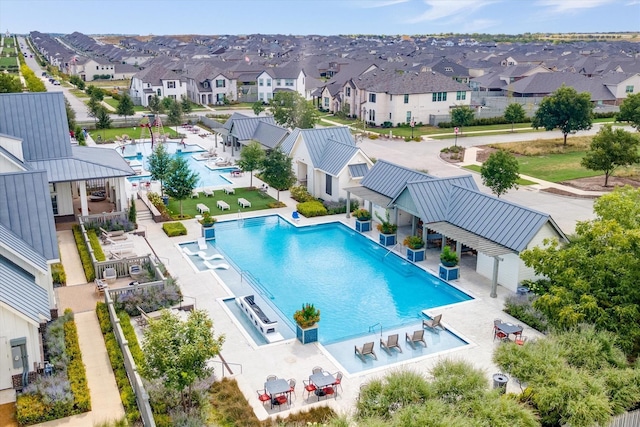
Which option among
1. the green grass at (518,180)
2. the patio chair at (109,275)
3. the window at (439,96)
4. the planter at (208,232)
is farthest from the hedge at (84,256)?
the window at (439,96)

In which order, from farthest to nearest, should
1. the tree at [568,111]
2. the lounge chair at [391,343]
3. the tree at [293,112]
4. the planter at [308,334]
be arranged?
the tree at [293,112], the tree at [568,111], the planter at [308,334], the lounge chair at [391,343]

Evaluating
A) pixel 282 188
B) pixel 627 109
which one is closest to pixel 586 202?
pixel 282 188

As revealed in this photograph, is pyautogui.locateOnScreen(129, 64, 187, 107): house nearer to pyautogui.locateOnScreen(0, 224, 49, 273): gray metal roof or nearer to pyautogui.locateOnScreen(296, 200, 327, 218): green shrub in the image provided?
pyautogui.locateOnScreen(296, 200, 327, 218): green shrub

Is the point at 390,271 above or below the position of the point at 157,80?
below

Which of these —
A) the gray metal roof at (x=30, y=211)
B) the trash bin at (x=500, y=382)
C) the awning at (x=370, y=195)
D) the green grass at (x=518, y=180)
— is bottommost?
the trash bin at (x=500, y=382)

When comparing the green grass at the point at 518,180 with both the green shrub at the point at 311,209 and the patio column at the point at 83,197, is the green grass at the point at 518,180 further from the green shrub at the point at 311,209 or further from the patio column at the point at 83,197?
the patio column at the point at 83,197

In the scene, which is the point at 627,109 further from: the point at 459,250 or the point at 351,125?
the point at 459,250
